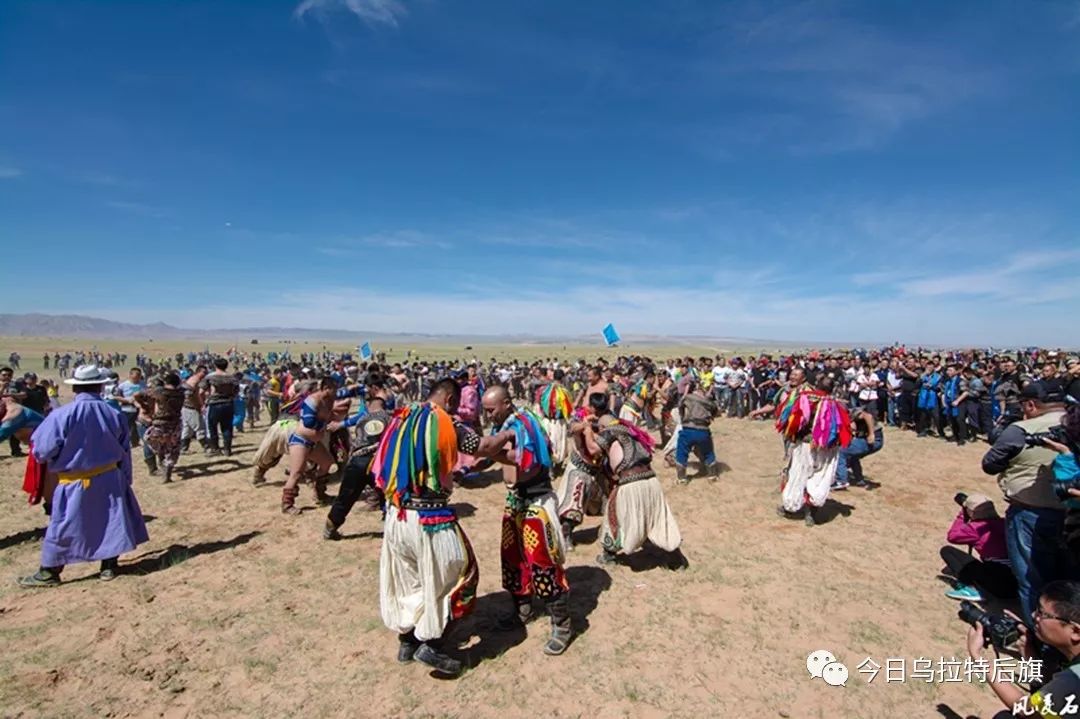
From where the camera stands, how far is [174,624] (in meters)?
4.99

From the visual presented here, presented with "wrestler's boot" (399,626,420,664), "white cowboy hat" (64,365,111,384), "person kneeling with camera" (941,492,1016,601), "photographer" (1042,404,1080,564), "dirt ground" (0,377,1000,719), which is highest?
"white cowboy hat" (64,365,111,384)

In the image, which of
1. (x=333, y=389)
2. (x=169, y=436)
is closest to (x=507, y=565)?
(x=333, y=389)

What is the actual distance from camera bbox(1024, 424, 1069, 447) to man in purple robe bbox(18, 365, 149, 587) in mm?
8474

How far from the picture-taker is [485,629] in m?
4.89

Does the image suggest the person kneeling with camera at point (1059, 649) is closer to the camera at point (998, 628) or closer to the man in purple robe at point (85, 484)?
the camera at point (998, 628)

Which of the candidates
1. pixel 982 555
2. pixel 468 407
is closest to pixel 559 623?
pixel 982 555

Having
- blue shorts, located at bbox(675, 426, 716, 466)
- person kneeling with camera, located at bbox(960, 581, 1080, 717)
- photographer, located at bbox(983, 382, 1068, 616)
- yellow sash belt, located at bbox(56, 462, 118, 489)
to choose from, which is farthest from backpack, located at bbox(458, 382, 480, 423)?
person kneeling with camera, located at bbox(960, 581, 1080, 717)

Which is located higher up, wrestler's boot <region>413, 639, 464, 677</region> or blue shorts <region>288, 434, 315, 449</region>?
blue shorts <region>288, 434, 315, 449</region>

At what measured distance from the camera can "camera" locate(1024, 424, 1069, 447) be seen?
4.20 meters

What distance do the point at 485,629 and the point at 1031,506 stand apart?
15.7ft

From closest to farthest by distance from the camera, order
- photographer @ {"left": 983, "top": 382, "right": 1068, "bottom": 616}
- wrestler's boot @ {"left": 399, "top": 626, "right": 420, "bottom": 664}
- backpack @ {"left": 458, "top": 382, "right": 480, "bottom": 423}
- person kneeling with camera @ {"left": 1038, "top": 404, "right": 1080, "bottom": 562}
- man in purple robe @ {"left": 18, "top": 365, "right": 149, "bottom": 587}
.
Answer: person kneeling with camera @ {"left": 1038, "top": 404, "right": 1080, "bottom": 562}
wrestler's boot @ {"left": 399, "top": 626, "right": 420, "bottom": 664}
photographer @ {"left": 983, "top": 382, "right": 1068, "bottom": 616}
man in purple robe @ {"left": 18, "top": 365, "right": 149, "bottom": 587}
backpack @ {"left": 458, "top": 382, "right": 480, "bottom": 423}

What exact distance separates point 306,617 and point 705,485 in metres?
7.08

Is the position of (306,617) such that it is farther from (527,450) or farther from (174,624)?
(527,450)

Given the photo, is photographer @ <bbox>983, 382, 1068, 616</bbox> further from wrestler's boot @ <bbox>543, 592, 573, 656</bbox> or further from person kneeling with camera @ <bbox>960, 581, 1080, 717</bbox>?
wrestler's boot @ <bbox>543, 592, 573, 656</bbox>
